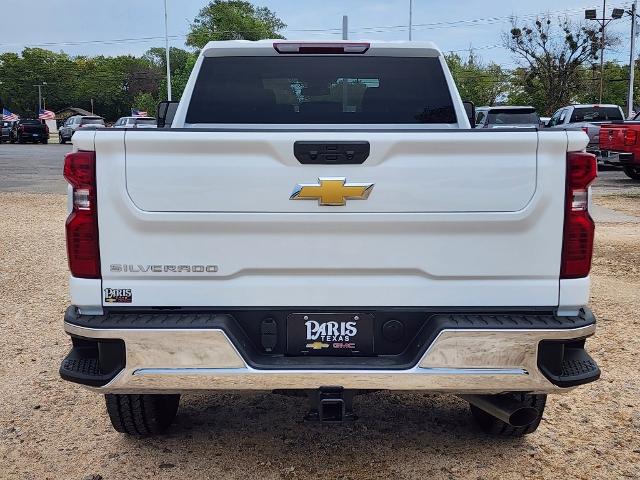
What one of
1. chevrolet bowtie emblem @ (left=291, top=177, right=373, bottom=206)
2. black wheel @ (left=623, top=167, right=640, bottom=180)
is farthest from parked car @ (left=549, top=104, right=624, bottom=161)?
chevrolet bowtie emblem @ (left=291, top=177, right=373, bottom=206)

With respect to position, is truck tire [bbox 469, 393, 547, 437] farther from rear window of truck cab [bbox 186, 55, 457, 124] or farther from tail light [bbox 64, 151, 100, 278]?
tail light [bbox 64, 151, 100, 278]

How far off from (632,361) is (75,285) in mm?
3978

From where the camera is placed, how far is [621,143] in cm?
1677

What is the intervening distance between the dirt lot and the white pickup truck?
733 millimetres

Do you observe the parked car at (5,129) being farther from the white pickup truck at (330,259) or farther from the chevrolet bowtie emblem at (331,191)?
the chevrolet bowtie emblem at (331,191)

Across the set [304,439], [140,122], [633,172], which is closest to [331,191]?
[304,439]

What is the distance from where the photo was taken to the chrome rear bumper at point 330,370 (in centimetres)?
287

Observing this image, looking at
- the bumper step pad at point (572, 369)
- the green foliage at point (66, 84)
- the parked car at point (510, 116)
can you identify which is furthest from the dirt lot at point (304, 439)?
the green foliage at point (66, 84)

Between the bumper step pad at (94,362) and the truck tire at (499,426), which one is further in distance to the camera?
the truck tire at (499,426)

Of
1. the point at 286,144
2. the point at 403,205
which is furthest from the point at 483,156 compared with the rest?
the point at 286,144

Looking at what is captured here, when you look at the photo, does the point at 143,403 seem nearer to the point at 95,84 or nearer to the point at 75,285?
the point at 75,285

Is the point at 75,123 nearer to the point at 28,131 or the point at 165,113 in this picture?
the point at 28,131

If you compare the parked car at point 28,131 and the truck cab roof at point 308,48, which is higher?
the truck cab roof at point 308,48

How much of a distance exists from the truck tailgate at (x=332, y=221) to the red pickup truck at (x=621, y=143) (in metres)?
14.9
